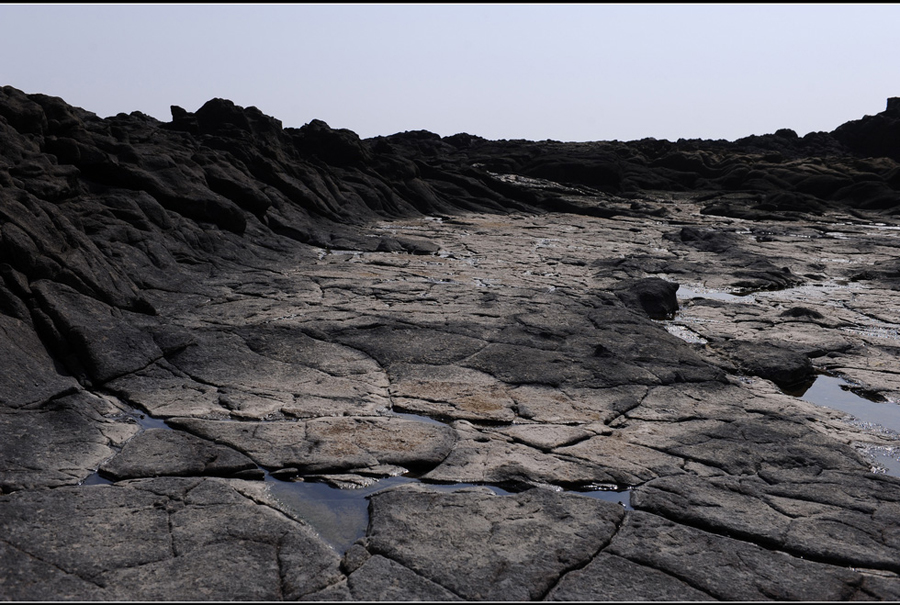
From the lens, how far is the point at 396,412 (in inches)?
201

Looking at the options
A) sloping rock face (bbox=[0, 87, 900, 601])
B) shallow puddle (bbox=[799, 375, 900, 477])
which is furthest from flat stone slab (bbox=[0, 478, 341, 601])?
shallow puddle (bbox=[799, 375, 900, 477])

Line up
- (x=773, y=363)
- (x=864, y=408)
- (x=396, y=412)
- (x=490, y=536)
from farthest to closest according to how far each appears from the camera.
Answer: (x=773, y=363) → (x=864, y=408) → (x=396, y=412) → (x=490, y=536)

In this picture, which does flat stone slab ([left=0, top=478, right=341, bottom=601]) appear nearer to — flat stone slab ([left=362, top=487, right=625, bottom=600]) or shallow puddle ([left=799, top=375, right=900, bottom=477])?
flat stone slab ([left=362, top=487, right=625, bottom=600])

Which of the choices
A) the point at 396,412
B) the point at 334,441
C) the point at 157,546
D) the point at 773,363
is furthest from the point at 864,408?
the point at 157,546

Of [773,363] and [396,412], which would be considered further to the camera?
[773,363]

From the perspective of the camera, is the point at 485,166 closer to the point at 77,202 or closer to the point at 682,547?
the point at 77,202

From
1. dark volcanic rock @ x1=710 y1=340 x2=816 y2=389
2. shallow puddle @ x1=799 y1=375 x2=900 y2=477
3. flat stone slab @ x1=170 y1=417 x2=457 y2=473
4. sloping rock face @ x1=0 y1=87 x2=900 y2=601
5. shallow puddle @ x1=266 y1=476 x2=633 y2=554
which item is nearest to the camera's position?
sloping rock face @ x1=0 y1=87 x2=900 y2=601

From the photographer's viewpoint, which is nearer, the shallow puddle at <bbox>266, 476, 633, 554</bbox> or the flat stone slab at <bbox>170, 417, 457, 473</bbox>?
the shallow puddle at <bbox>266, 476, 633, 554</bbox>

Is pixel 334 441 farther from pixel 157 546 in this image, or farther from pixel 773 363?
pixel 773 363

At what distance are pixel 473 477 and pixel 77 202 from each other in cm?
730

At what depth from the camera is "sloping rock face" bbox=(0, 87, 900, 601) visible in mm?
3174

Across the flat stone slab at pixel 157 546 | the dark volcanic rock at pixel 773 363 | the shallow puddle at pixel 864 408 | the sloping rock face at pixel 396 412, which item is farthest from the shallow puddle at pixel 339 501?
the dark volcanic rock at pixel 773 363

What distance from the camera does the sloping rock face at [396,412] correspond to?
3.17 m

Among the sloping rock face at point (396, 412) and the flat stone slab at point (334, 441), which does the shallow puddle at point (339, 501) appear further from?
the flat stone slab at point (334, 441)
